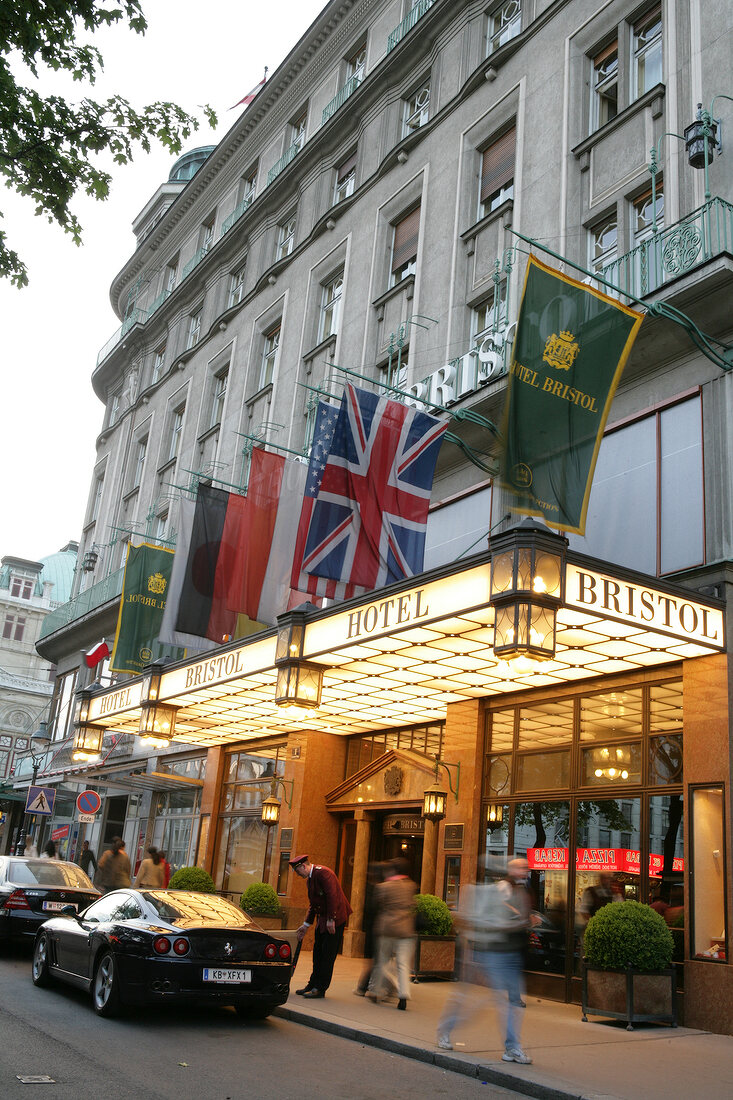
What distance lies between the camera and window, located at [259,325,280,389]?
94.4ft

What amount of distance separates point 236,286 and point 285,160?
4.56 meters

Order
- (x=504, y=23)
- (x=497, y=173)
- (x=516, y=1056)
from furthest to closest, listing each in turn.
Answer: (x=504, y=23) < (x=497, y=173) < (x=516, y=1056)

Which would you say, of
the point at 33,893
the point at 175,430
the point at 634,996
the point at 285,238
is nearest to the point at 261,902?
the point at 33,893

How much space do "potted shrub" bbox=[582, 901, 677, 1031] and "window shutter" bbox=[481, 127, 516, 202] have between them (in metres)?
14.8

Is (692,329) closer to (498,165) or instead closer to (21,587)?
(498,165)

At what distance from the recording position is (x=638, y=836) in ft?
41.5

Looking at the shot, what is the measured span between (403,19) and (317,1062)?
25.9 meters

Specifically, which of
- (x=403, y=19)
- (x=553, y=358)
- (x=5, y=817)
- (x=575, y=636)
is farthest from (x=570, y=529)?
(x=5, y=817)

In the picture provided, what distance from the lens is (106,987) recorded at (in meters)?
9.83

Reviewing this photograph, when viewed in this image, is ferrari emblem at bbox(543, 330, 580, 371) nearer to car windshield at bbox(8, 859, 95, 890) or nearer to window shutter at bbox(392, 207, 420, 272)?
car windshield at bbox(8, 859, 95, 890)

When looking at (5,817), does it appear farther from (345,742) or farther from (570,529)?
(570,529)

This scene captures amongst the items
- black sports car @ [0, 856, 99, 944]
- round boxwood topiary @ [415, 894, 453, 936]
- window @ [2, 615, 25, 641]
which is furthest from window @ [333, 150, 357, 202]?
window @ [2, 615, 25, 641]

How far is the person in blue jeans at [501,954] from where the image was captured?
8664 millimetres

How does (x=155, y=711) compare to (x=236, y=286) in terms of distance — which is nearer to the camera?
(x=155, y=711)
